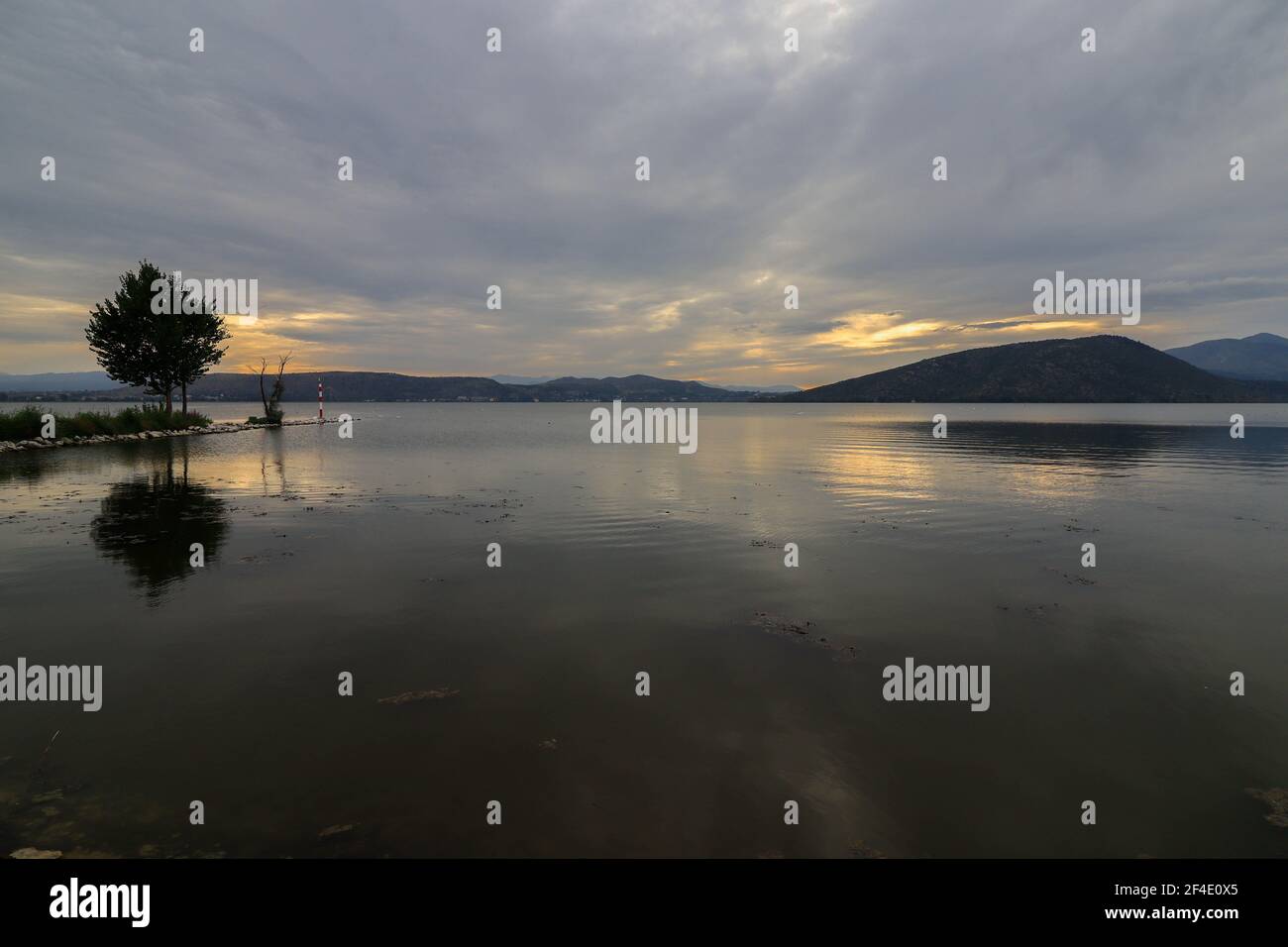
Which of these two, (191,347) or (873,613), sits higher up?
(191,347)

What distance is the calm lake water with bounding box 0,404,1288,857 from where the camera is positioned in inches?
256

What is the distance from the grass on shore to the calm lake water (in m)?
37.4

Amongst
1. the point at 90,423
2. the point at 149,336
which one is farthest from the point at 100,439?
the point at 149,336

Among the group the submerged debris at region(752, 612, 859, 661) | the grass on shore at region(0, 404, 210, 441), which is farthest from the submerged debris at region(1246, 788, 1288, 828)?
the grass on shore at region(0, 404, 210, 441)

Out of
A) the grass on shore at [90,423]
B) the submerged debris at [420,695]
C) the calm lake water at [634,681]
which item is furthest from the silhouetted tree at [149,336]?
the submerged debris at [420,695]

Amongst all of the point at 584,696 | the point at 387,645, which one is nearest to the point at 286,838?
the point at 584,696

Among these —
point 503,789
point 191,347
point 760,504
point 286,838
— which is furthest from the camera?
point 191,347

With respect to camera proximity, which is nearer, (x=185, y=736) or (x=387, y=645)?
(x=185, y=736)

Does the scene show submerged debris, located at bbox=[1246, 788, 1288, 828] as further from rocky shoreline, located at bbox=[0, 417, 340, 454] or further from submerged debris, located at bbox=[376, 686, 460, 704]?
rocky shoreline, located at bbox=[0, 417, 340, 454]

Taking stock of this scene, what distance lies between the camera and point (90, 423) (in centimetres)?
5631

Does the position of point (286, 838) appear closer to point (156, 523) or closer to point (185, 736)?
point (185, 736)

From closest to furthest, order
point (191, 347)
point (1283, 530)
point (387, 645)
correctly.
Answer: point (387, 645) < point (1283, 530) < point (191, 347)

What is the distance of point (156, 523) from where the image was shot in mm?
21641

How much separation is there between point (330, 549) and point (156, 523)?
8.80 m
